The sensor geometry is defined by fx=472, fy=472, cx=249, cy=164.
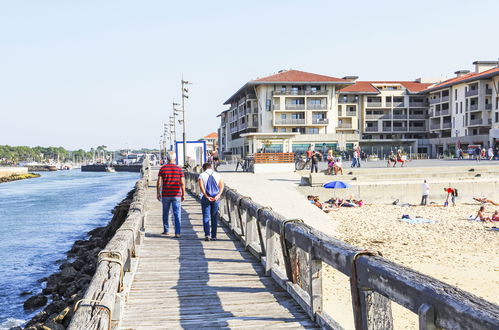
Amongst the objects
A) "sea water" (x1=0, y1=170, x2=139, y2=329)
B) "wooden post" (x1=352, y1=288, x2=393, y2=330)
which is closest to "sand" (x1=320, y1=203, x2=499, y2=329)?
"wooden post" (x1=352, y1=288, x2=393, y2=330)

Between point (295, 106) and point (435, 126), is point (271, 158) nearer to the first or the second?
point (295, 106)

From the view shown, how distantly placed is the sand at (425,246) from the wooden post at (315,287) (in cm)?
410

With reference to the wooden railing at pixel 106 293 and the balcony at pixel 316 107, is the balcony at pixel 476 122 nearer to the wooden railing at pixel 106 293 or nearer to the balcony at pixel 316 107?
the balcony at pixel 316 107

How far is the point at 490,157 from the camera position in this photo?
47.5 m

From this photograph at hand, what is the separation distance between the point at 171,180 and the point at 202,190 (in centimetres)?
84

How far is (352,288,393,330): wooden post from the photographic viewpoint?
3.79 m

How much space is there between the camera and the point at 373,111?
264ft

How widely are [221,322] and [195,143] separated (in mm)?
25274

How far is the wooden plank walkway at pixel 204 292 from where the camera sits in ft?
17.0

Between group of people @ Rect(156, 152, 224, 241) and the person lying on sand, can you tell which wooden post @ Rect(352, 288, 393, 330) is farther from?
the person lying on sand

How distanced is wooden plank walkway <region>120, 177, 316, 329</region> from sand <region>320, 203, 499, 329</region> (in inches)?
110

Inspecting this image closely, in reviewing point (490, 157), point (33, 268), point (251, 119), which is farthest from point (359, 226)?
point (251, 119)

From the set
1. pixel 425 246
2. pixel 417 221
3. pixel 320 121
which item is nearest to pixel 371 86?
pixel 320 121

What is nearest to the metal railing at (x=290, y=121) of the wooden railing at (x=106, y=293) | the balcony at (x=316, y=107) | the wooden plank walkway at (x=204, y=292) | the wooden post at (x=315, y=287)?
the balcony at (x=316, y=107)
